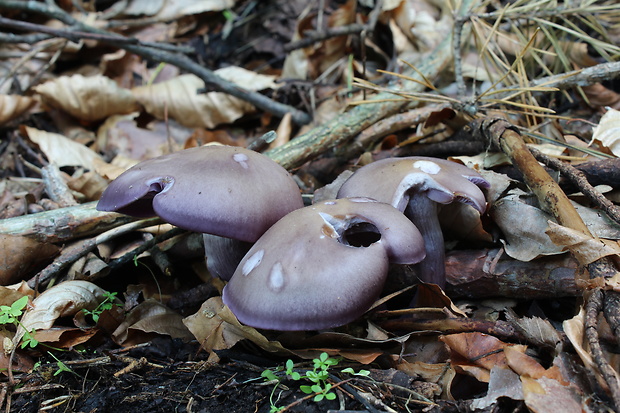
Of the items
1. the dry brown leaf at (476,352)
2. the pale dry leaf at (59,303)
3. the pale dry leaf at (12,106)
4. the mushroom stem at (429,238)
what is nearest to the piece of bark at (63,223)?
the pale dry leaf at (59,303)

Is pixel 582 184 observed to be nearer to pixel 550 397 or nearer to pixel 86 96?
pixel 550 397

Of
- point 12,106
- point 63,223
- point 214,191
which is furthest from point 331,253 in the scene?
point 12,106

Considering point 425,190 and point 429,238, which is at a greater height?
point 425,190

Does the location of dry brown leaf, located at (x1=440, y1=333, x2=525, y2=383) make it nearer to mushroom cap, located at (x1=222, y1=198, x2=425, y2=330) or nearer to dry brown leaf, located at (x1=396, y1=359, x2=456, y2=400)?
dry brown leaf, located at (x1=396, y1=359, x2=456, y2=400)

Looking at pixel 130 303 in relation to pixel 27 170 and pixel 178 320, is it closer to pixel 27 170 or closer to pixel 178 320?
pixel 178 320

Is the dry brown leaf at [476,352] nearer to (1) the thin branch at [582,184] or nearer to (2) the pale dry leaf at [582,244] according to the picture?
(2) the pale dry leaf at [582,244]

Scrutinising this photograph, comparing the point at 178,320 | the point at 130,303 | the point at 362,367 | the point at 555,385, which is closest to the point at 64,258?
the point at 130,303
